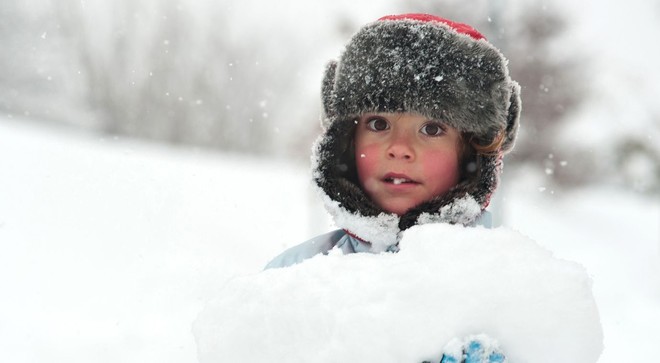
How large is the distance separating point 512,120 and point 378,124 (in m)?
0.48

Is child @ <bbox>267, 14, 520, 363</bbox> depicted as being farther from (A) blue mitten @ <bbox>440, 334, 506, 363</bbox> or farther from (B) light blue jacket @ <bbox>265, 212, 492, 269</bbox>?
(A) blue mitten @ <bbox>440, 334, 506, 363</bbox>

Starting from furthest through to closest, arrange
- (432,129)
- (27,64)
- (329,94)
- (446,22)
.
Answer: (27,64) → (329,94) → (446,22) → (432,129)

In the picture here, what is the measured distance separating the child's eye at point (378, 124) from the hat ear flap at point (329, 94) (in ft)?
0.45

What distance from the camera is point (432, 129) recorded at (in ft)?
6.91

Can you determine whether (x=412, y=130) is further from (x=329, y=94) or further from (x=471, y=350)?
(x=471, y=350)

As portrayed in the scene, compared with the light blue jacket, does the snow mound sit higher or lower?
higher

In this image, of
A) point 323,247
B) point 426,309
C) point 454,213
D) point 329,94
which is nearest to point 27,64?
point 329,94

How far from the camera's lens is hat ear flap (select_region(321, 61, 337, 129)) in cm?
226

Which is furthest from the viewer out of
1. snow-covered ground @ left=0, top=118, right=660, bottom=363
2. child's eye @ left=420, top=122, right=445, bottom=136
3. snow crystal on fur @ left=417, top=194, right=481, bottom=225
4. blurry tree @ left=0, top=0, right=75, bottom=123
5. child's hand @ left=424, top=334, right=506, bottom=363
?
blurry tree @ left=0, top=0, right=75, bottom=123

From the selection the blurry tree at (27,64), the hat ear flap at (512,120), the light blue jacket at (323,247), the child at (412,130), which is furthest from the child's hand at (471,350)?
the blurry tree at (27,64)

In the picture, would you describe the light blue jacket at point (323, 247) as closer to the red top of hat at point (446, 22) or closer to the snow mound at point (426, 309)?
the red top of hat at point (446, 22)

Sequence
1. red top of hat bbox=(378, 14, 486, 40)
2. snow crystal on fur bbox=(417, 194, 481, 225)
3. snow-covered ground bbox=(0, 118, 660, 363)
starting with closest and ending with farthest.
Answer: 1. snow crystal on fur bbox=(417, 194, 481, 225)
2. red top of hat bbox=(378, 14, 486, 40)
3. snow-covered ground bbox=(0, 118, 660, 363)

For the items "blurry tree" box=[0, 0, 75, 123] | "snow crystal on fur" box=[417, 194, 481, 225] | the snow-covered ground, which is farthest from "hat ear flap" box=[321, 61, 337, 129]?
"blurry tree" box=[0, 0, 75, 123]

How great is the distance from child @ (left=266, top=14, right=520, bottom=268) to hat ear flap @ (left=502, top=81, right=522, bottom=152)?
4 cm
